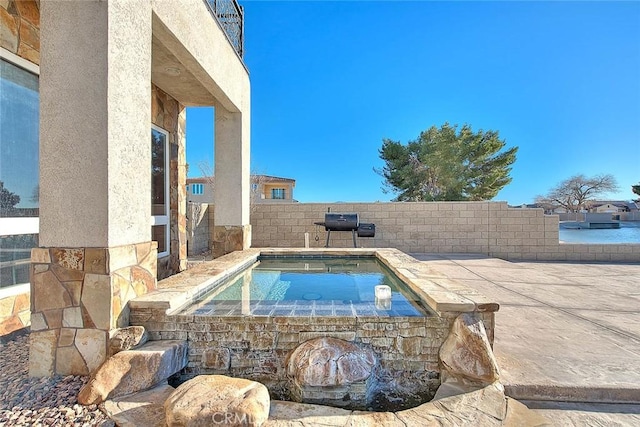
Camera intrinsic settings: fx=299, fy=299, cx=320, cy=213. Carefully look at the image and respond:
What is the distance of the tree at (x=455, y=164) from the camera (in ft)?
50.0

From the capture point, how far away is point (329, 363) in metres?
2.16

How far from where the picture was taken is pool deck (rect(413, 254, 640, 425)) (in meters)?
2.06

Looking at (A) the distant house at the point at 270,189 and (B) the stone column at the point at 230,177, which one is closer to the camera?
(B) the stone column at the point at 230,177

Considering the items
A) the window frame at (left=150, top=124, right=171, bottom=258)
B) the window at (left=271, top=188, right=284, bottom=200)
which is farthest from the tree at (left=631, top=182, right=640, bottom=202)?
the window frame at (left=150, top=124, right=171, bottom=258)

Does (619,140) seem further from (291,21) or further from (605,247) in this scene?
(291,21)

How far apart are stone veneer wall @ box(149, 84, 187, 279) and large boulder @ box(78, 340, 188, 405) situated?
3573 mm

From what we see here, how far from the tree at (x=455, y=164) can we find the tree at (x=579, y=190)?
19408 mm

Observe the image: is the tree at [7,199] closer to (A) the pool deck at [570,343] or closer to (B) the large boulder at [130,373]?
(B) the large boulder at [130,373]

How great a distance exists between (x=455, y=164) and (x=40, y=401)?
16216 millimetres

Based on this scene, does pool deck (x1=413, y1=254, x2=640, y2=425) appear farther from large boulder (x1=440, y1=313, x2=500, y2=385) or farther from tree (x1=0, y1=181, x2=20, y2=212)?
tree (x1=0, y1=181, x2=20, y2=212)

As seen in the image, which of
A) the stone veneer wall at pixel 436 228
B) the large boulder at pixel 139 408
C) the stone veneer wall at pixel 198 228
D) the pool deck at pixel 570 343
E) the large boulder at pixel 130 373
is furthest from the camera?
the stone veneer wall at pixel 198 228

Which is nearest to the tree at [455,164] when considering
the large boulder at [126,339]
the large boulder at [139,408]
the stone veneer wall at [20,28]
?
the stone veneer wall at [20,28]

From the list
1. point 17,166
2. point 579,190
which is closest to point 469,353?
point 17,166

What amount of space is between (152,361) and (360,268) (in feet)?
11.7
